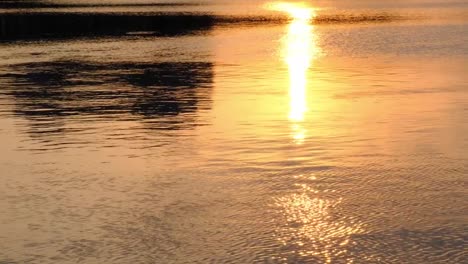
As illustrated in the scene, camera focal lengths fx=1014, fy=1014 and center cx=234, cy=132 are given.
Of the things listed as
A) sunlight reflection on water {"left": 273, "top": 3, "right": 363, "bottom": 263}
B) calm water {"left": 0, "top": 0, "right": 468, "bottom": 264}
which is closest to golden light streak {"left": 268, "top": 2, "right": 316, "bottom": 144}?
calm water {"left": 0, "top": 0, "right": 468, "bottom": 264}

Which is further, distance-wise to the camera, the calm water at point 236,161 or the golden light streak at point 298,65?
the golden light streak at point 298,65

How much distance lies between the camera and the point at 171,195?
11047mm

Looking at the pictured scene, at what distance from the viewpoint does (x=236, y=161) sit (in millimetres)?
12836

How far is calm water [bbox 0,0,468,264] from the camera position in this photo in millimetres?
9227

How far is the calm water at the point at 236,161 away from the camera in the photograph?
30.3 ft

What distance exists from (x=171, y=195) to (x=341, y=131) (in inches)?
180

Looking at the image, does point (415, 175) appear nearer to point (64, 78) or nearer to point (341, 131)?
point (341, 131)

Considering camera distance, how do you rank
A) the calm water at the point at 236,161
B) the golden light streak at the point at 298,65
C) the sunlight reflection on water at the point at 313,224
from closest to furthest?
1. the sunlight reflection on water at the point at 313,224
2. the calm water at the point at 236,161
3. the golden light streak at the point at 298,65

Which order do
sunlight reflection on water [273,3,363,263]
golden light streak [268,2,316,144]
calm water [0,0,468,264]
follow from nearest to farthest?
sunlight reflection on water [273,3,363,263], calm water [0,0,468,264], golden light streak [268,2,316,144]

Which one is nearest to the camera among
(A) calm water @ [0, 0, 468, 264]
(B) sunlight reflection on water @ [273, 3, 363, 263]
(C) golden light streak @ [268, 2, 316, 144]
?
(B) sunlight reflection on water @ [273, 3, 363, 263]

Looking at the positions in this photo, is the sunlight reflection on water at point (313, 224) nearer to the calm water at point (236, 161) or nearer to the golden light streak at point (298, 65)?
the calm water at point (236, 161)

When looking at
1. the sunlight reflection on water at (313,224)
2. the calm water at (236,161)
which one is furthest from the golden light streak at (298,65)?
the sunlight reflection on water at (313,224)

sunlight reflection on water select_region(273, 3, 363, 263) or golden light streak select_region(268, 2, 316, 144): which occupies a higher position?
golden light streak select_region(268, 2, 316, 144)

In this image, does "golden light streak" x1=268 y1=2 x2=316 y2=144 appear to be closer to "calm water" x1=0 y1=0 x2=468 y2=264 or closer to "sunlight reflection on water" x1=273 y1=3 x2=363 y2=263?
"calm water" x1=0 y1=0 x2=468 y2=264
